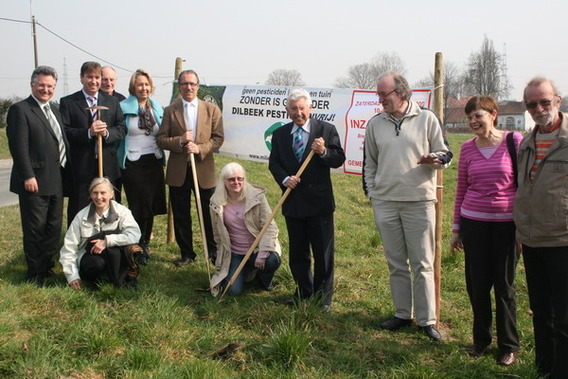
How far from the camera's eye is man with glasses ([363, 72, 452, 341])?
410cm

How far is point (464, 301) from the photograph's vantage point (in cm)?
511

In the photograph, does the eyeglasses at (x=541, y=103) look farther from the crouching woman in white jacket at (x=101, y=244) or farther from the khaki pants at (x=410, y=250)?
the crouching woman in white jacket at (x=101, y=244)

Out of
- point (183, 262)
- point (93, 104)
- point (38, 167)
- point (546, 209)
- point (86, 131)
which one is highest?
point (93, 104)

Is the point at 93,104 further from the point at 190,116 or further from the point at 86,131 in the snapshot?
the point at 190,116

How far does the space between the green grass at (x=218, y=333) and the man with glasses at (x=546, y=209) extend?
19.8 inches

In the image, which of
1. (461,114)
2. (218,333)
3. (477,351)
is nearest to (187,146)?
(218,333)

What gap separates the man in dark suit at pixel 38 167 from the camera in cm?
489

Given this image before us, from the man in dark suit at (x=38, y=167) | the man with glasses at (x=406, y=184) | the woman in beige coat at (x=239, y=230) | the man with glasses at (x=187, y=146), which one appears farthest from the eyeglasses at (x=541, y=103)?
the man in dark suit at (x=38, y=167)

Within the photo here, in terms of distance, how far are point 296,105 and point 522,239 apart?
2.23 m

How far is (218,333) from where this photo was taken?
13.6ft

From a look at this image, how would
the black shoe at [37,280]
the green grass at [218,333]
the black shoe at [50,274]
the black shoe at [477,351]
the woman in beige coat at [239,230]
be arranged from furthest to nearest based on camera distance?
the black shoe at [50,274] → the woman in beige coat at [239,230] → the black shoe at [37,280] → the black shoe at [477,351] → the green grass at [218,333]

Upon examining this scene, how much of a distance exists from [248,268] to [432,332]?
6.52ft

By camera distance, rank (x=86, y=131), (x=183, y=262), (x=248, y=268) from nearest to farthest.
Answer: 1. (x=248, y=268)
2. (x=86, y=131)
3. (x=183, y=262)

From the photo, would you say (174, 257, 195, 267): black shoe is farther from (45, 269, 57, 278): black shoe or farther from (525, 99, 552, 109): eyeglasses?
(525, 99, 552, 109): eyeglasses
